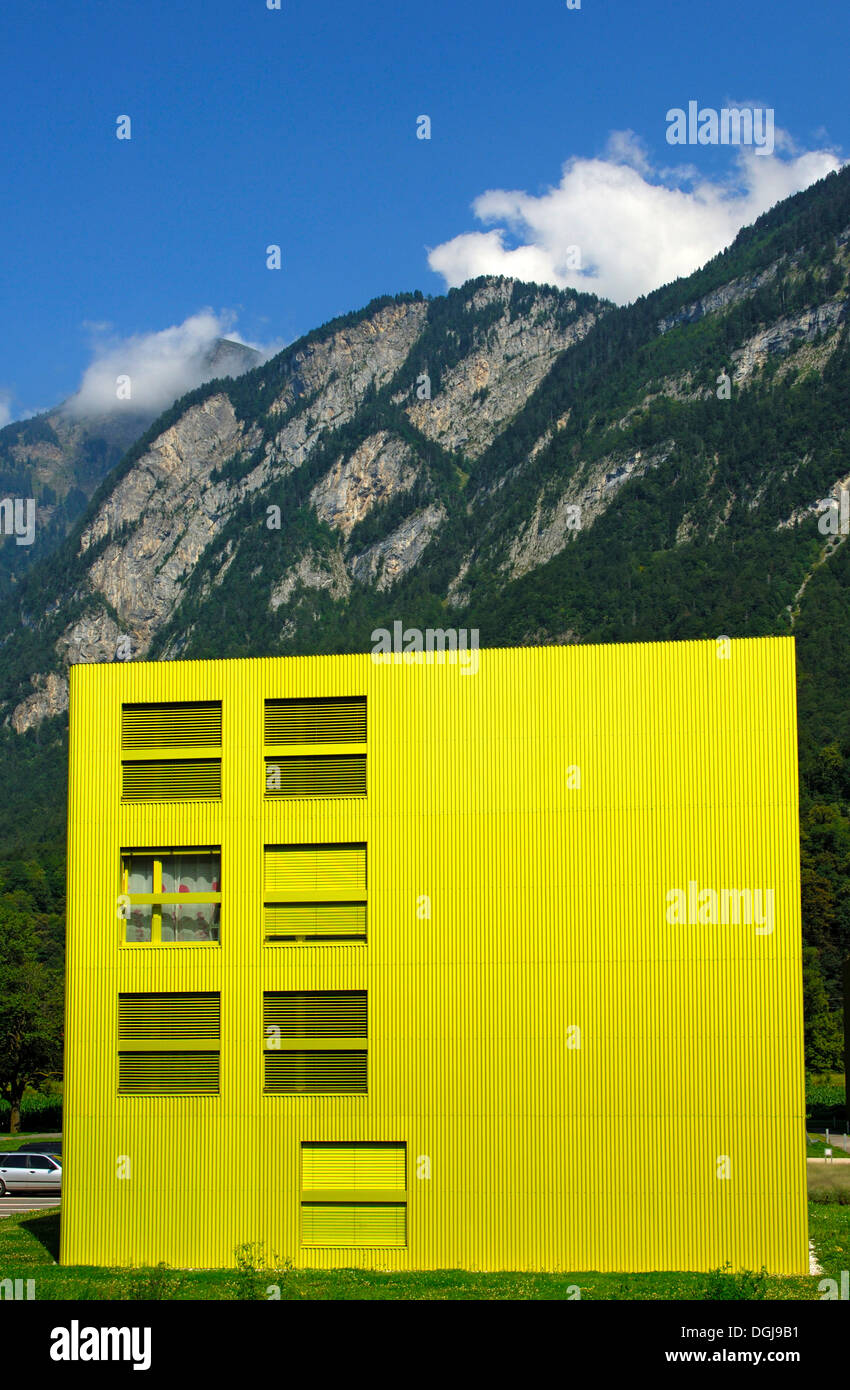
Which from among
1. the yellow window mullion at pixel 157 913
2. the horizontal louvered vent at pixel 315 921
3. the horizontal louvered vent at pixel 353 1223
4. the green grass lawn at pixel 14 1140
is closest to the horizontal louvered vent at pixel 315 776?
the horizontal louvered vent at pixel 315 921

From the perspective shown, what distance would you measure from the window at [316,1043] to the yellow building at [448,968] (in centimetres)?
6

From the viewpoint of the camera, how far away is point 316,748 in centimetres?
2977

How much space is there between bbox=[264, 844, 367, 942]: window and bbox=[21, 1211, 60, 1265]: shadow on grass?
946cm

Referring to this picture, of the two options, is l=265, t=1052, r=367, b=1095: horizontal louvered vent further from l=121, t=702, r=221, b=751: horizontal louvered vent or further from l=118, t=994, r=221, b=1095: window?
l=121, t=702, r=221, b=751: horizontal louvered vent

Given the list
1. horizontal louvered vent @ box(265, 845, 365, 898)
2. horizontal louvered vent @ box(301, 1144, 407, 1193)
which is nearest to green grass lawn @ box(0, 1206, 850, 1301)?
horizontal louvered vent @ box(301, 1144, 407, 1193)

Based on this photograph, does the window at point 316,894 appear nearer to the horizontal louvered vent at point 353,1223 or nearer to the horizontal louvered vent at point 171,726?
the horizontal louvered vent at point 171,726

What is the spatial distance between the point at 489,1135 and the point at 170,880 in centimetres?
917

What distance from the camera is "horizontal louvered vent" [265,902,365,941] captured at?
1152 inches

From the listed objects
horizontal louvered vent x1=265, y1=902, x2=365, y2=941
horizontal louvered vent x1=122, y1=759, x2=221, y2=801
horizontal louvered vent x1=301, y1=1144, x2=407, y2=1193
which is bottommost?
horizontal louvered vent x1=301, y1=1144, x2=407, y2=1193

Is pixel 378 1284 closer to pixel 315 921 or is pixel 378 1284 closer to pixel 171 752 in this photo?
pixel 315 921

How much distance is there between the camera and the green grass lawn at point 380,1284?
24020 mm

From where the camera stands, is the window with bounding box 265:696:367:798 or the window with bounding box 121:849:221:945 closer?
the window with bounding box 265:696:367:798

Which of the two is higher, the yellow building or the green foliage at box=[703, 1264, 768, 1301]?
the yellow building
